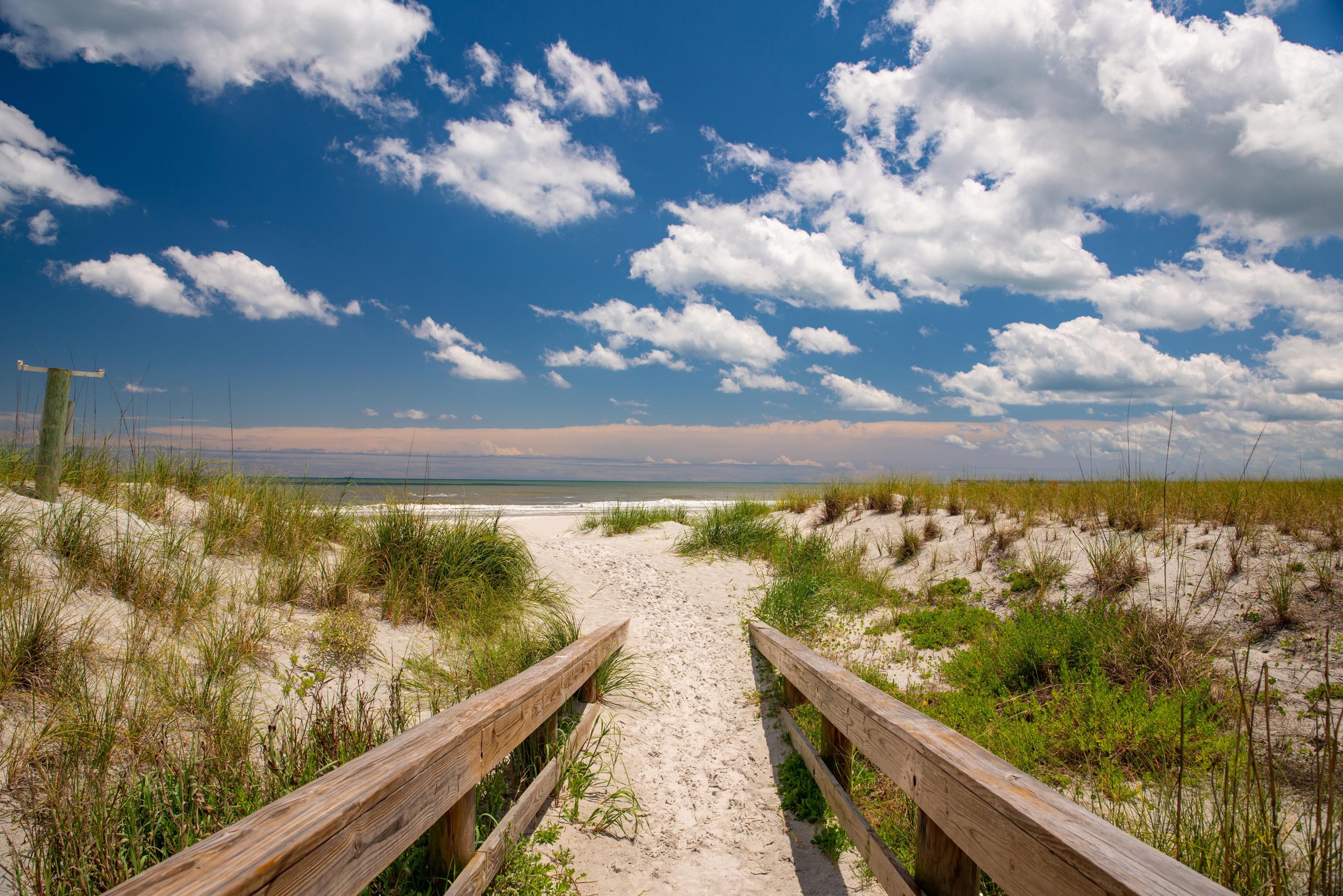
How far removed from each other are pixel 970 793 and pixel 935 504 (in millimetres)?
11147

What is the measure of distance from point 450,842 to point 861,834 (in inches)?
77.5

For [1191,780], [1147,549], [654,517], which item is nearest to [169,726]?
[1191,780]

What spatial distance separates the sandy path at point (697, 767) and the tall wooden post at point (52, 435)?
5.65m

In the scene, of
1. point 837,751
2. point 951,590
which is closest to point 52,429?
point 837,751

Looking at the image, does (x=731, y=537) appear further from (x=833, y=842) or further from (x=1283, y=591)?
(x=833, y=842)

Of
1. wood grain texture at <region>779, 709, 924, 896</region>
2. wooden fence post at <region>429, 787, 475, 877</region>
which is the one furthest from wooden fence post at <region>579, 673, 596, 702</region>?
wooden fence post at <region>429, 787, 475, 877</region>

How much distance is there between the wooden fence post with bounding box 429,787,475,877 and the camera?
2.61 meters

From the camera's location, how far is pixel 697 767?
4.52m

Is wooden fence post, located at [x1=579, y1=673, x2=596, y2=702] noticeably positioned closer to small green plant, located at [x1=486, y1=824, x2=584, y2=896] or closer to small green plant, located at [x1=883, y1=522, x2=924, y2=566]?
small green plant, located at [x1=486, y1=824, x2=584, y2=896]

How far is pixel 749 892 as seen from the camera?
3.20 meters

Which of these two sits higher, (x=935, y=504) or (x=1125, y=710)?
(x=935, y=504)

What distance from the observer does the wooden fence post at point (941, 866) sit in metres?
2.34

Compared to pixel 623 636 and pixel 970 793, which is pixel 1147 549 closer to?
pixel 623 636

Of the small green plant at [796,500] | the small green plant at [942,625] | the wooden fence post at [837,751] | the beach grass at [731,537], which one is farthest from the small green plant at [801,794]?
the small green plant at [796,500]
